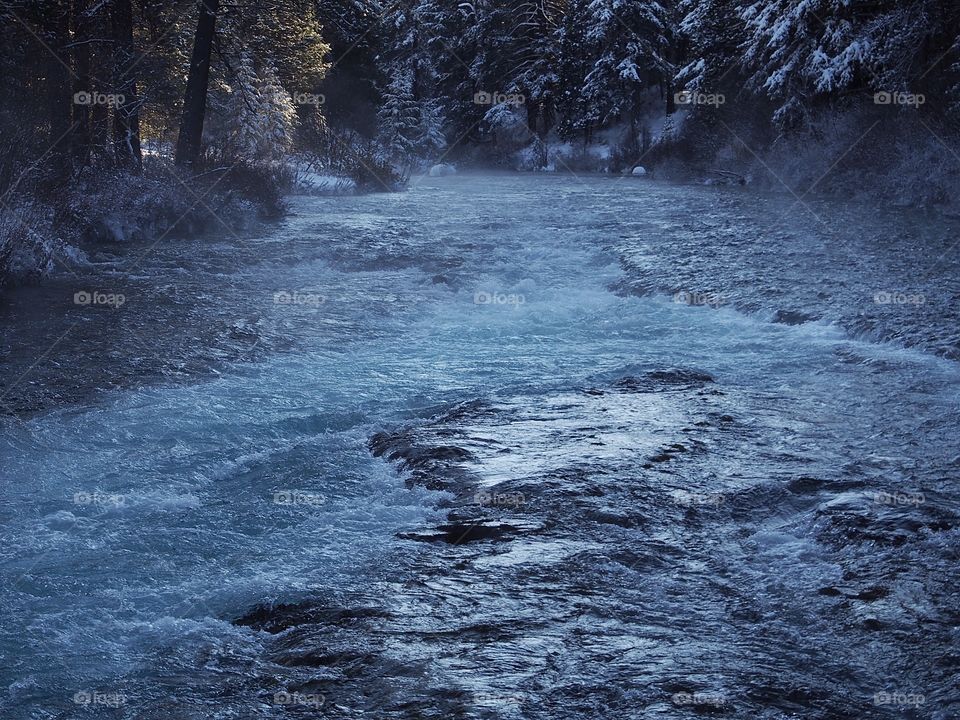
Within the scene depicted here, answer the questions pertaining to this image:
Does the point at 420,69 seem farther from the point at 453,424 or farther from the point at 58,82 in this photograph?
the point at 453,424

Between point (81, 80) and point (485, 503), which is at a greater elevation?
point (81, 80)

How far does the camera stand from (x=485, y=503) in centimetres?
573

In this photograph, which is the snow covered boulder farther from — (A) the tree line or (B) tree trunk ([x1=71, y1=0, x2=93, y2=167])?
(B) tree trunk ([x1=71, y1=0, x2=93, y2=167])

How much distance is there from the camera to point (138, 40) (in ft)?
67.6

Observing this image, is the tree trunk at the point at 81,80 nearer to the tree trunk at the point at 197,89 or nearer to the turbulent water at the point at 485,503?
the tree trunk at the point at 197,89

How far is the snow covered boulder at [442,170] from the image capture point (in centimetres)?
4079

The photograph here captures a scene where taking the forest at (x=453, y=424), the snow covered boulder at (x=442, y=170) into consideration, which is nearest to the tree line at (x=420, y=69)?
the forest at (x=453, y=424)

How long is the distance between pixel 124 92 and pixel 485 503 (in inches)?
590

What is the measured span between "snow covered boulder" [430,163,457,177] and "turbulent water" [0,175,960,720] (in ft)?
96.5

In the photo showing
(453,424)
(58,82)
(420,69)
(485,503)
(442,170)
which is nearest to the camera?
(485,503)

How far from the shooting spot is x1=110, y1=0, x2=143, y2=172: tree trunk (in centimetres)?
1730

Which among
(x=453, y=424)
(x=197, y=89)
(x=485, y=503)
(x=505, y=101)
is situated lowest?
(x=485, y=503)

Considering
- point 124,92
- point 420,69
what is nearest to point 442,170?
point 420,69

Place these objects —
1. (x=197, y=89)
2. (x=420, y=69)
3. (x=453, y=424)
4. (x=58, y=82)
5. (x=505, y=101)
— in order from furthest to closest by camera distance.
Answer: (x=420, y=69)
(x=505, y=101)
(x=197, y=89)
(x=58, y=82)
(x=453, y=424)
